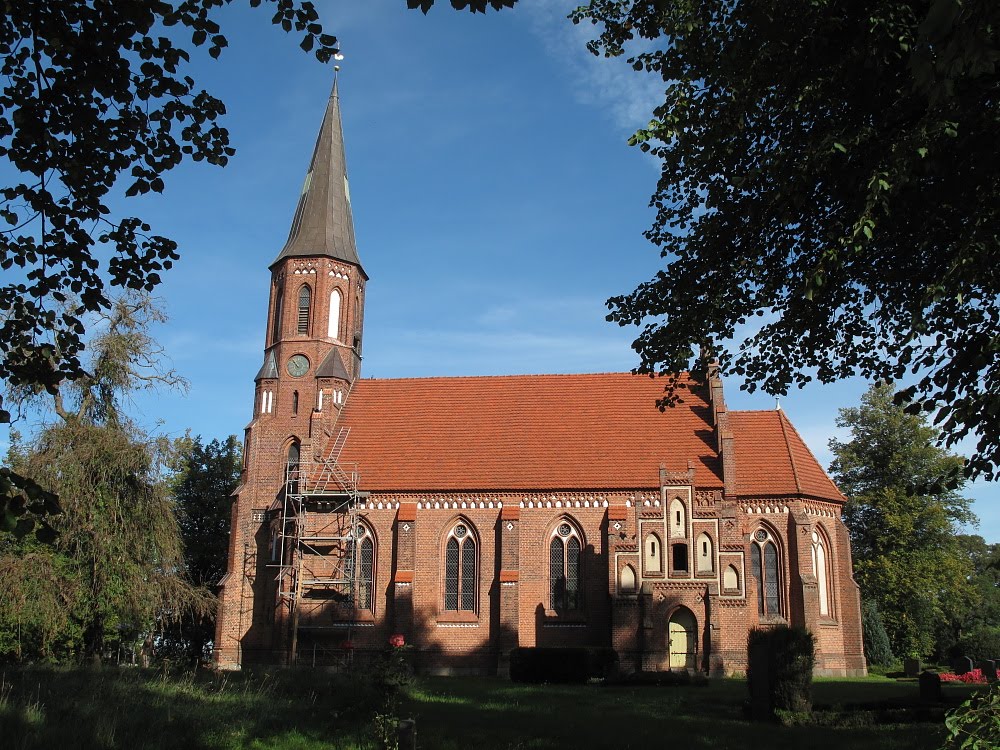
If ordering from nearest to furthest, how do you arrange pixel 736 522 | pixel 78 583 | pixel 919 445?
pixel 78 583, pixel 736 522, pixel 919 445

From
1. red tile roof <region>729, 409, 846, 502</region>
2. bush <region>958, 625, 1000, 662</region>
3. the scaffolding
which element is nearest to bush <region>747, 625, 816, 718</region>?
red tile roof <region>729, 409, 846, 502</region>

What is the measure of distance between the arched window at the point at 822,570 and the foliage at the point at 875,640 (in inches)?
263

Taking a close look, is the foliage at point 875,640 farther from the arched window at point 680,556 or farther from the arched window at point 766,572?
the arched window at point 680,556

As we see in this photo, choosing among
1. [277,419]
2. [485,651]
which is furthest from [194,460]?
[485,651]

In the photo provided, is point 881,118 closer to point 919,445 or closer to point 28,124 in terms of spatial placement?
point 28,124

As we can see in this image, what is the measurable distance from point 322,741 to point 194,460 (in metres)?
34.1

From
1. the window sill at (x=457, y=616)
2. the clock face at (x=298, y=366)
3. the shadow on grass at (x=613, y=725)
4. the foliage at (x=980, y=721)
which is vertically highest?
the clock face at (x=298, y=366)

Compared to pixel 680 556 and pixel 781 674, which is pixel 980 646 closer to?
pixel 680 556

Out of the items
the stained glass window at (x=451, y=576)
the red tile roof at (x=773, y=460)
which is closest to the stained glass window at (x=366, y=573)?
the stained glass window at (x=451, y=576)

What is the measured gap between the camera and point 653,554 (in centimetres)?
3111

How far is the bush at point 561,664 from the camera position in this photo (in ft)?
88.2

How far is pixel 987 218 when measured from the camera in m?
9.51

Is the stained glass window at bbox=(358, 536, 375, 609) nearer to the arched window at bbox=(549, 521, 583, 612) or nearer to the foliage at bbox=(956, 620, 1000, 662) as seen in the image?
the arched window at bbox=(549, 521, 583, 612)

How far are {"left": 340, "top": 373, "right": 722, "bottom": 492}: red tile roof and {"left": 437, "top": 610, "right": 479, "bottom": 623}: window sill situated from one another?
445 centimetres
